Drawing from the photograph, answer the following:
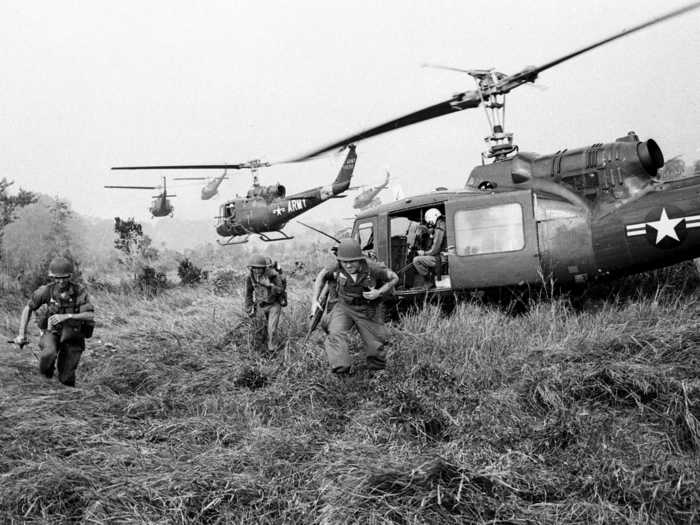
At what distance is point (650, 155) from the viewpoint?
6.38 m

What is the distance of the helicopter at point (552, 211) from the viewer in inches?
237

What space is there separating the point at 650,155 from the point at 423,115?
100 inches

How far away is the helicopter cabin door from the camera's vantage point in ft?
21.6

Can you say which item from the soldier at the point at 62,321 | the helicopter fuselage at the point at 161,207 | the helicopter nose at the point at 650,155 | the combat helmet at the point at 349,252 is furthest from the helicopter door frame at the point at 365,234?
the helicopter fuselage at the point at 161,207

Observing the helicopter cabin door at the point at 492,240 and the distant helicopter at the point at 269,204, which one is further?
the distant helicopter at the point at 269,204

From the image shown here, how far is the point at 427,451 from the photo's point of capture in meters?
3.70

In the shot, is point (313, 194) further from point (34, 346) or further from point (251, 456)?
point (251, 456)

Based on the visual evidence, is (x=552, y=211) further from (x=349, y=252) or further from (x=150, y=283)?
(x=150, y=283)

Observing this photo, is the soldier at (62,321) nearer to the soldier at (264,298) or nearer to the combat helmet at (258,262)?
the soldier at (264,298)

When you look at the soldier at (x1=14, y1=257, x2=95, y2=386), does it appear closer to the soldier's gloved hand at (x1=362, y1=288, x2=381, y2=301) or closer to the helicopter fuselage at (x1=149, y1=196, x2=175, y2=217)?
the soldier's gloved hand at (x1=362, y1=288, x2=381, y2=301)

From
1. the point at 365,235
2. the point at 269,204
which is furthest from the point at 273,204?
the point at 365,235

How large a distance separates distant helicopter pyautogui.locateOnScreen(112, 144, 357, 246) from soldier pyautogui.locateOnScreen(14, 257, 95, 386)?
31.1ft

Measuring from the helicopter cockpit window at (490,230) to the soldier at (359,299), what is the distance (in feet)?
4.91

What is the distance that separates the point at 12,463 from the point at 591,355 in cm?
441
